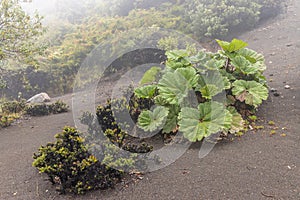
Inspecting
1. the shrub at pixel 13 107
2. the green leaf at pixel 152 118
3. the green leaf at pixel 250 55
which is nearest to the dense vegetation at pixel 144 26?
the shrub at pixel 13 107

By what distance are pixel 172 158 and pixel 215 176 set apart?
531 millimetres

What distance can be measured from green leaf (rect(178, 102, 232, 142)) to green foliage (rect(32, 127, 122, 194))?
843 millimetres

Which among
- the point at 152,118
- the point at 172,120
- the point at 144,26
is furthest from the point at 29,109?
the point at 144,26

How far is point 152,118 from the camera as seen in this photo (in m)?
3.24

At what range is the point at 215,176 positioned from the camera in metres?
2.49

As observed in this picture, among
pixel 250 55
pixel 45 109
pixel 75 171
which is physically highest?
pixel 250 55

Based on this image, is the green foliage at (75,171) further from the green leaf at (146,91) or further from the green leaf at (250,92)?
the green leaf at (250,92)

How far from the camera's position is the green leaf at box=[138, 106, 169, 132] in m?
3.10

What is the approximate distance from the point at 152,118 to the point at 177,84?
1.63ft

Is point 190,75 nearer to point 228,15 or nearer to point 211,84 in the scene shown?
point 211,84

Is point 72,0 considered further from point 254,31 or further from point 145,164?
point 145,164

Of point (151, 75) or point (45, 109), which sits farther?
point (45, 109)

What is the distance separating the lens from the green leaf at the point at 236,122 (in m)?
3.12

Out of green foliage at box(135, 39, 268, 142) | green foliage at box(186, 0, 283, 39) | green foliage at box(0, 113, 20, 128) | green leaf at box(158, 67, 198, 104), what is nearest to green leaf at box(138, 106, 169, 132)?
green foliage at box(135, 39, 268, 142)
